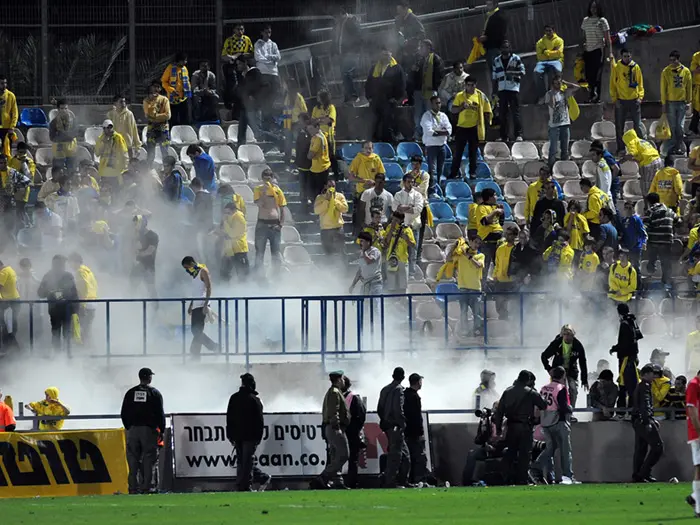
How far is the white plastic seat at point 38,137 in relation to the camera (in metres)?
31.5

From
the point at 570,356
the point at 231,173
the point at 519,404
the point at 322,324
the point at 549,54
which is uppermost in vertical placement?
the point at 549,54

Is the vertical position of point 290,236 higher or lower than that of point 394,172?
lower

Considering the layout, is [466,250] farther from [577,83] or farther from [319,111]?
[577,83]

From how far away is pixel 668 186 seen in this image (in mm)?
29172

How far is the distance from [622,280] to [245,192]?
7.28 metres

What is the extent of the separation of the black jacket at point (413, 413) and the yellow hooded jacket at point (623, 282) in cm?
500

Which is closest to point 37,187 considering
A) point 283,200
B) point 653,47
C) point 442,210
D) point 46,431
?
point 283,200

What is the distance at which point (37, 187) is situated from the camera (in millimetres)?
29672

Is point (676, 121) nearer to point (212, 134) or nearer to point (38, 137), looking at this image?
point (212, 134)

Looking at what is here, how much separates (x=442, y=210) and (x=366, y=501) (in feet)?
35.5

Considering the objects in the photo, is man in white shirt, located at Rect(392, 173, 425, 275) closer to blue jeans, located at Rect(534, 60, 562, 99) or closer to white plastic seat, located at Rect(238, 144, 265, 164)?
white plastic seat, located at Rect(238, 144, 265, 164)

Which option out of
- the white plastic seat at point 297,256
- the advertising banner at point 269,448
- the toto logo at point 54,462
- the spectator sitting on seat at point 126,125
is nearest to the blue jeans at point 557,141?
the white plastic seat at point 297,256

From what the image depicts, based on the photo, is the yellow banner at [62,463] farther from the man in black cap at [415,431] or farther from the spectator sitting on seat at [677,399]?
the spectator sitting on seat at [677,399]

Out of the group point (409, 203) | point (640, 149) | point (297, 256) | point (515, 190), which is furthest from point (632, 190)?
point (297, 256)
